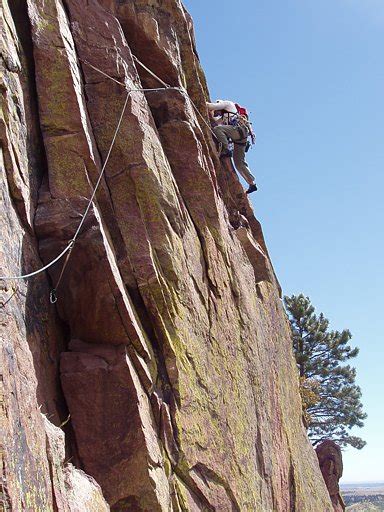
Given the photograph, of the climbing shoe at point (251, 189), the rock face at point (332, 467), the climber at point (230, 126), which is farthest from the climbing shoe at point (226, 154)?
the rock face at point (332, 467)

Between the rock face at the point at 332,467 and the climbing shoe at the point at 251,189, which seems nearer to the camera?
the climbing shoe at the point at 251,189

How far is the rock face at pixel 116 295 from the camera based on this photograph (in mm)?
8000

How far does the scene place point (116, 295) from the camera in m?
9.32

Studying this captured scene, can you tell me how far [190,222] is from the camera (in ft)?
40.6

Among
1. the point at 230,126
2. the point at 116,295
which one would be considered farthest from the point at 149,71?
the point at 116,295

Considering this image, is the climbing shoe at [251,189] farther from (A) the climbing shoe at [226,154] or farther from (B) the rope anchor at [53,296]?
(B) the rope anchor at [53,296]

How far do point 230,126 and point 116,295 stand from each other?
28.5ft

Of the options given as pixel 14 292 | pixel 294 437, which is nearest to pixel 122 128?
pixel 14 292

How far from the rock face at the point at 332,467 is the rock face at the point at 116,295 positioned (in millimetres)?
14291

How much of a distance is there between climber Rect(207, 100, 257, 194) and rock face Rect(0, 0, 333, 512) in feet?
8.85

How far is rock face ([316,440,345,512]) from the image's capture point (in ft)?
87.9

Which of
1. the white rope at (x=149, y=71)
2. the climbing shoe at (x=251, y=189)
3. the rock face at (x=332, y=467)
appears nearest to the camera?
the white rope at (x=149, y=71)

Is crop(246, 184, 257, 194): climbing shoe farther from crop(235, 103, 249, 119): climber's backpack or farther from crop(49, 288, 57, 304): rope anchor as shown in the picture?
crop(49, 288, 57, 304): rope anchor

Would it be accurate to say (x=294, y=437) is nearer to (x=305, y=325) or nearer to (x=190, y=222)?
(x=190, y=222)
